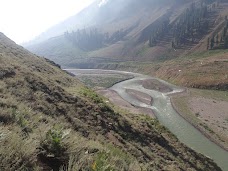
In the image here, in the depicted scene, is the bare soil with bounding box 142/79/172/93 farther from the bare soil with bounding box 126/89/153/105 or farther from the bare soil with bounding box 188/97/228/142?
the bare soil with bounding box 188/97/228/142

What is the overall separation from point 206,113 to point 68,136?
167 feet

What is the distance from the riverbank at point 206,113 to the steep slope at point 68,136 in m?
14.5

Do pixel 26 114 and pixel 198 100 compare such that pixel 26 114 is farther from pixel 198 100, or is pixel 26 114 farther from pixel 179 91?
pixel 179 91

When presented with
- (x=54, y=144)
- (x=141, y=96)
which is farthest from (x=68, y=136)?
(x=141, y=96)

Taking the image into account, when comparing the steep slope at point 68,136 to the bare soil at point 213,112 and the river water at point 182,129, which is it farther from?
the bare soil at point 213,112

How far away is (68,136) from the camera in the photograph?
9.02 m

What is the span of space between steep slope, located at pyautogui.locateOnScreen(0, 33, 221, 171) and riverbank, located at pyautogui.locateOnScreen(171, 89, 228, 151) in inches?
570

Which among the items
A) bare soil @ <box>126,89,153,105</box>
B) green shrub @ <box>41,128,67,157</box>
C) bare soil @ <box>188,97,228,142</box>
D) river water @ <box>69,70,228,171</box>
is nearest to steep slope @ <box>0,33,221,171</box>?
green shrub @ <box>41,128,67,157</box>

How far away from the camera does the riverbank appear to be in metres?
44.5

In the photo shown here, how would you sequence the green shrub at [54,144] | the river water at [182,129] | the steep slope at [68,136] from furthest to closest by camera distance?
the river water at [182,129], the green shrub at [54,144], the steep slope at [68,136]

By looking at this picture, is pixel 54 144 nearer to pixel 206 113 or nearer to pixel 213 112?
pixel 206 113

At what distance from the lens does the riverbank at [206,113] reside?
4455cm

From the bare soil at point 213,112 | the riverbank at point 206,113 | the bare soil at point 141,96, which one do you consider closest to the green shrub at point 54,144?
the riverbank at point 206,113

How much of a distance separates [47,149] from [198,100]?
6343cm
